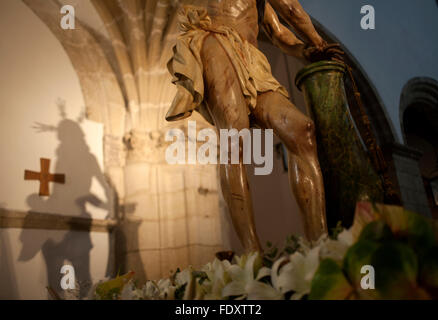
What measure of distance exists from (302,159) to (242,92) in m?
0.39

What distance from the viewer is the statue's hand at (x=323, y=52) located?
6.21 feet

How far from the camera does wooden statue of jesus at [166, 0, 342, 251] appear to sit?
149 cm

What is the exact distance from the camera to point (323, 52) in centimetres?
190

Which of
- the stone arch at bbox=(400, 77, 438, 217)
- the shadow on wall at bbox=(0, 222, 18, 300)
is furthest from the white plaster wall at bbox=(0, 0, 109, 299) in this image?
the stone arch at bbox=(400, 77, 438, 217)

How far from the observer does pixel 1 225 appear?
3.59 meters

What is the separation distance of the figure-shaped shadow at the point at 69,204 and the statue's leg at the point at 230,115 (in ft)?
9.63

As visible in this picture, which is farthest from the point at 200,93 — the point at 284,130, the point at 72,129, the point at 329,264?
the point at 72,129

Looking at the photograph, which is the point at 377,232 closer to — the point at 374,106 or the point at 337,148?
the point at 337,148

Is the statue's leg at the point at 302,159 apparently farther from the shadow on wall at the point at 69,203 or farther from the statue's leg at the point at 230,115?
the shadow on wall at the point at 69,203

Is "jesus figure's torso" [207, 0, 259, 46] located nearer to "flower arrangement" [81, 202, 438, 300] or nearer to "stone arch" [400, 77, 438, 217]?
"flower arrangement" [81, 202, 438, 300]

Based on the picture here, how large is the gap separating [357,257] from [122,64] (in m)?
4.95

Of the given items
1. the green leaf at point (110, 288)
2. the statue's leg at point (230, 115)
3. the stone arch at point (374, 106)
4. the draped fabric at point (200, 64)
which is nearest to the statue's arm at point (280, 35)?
the draped fabric at point (200, 64)

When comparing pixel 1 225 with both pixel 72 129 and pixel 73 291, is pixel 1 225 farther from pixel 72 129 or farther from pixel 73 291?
pixel 73 291

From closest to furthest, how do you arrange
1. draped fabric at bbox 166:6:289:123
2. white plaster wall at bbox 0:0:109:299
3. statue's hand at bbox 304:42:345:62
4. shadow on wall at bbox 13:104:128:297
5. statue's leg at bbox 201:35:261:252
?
1. statue's leg at bbox 201:35:261:252
2. draped fabric at bbox 166:6:289:123
3. statue's hand at bbox 304:42:345:62
4. white plaster wall at bbox 0:0:109:299
5. shadow on wall at bbox 13:104:128:297
